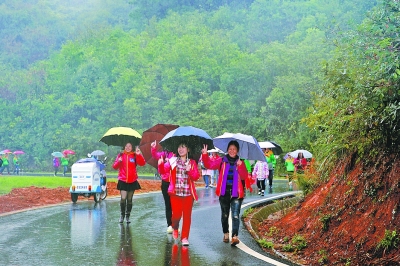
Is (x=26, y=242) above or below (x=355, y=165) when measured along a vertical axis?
below

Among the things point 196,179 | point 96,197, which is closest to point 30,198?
point 96,197

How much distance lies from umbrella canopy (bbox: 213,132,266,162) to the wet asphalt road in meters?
1.50

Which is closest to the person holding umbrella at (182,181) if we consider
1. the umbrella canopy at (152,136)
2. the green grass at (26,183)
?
the umbrella canopy at (152,136)

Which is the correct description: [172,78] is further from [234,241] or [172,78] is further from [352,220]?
[352,220]

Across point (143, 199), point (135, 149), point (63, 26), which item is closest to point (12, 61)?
point (63, 26)

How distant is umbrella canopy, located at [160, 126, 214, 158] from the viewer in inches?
435

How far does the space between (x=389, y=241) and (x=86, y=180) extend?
12.8 meters

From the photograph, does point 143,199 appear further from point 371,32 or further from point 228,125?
point 228,125

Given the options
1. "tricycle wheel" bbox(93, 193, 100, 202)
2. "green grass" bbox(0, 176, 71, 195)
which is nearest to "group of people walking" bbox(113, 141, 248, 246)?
"tricycle wheel" bbox(93, 193, 100, 202)

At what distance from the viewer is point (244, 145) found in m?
11.4

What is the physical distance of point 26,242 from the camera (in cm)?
1074

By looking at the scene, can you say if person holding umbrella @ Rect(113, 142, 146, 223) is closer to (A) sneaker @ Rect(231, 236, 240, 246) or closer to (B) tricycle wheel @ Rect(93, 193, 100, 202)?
(A) sneaker @ Rect(231, 236, 240, 246)

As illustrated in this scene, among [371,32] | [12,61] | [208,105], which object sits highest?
[12,61]

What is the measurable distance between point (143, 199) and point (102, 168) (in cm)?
181
